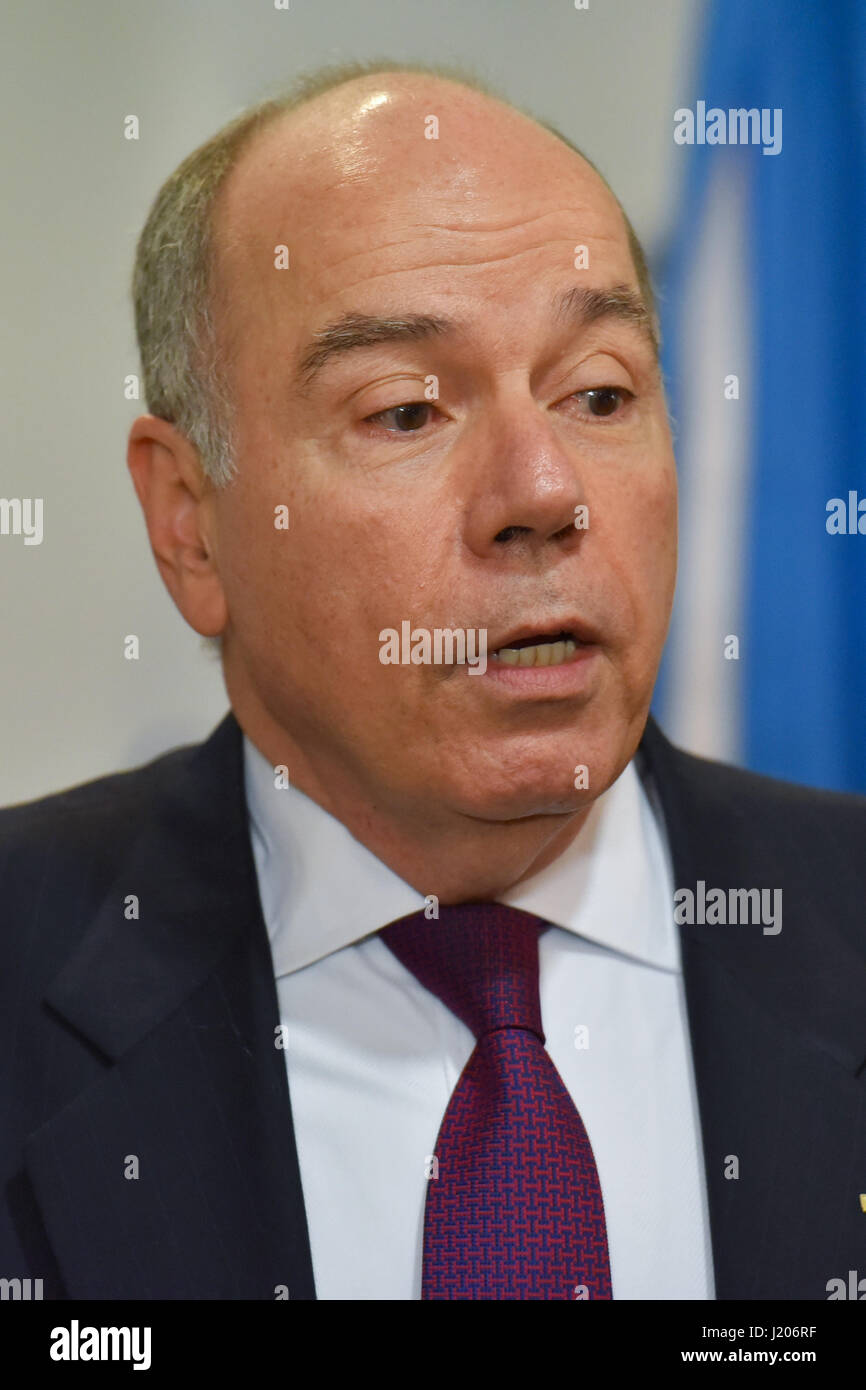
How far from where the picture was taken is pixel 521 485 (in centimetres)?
137

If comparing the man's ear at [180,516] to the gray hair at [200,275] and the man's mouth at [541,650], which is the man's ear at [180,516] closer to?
the gray hair at [200,275]

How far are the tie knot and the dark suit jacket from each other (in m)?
0.17

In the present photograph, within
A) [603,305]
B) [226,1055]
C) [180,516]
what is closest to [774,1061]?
[226,1055]

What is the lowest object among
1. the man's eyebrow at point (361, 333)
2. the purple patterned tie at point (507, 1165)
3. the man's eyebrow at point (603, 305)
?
the purple patterned tie at point (507, 1165)

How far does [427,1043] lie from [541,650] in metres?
0.44

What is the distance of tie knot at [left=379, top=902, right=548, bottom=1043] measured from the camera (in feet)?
4.76

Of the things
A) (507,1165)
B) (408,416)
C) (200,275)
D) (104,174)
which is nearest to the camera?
(507,1165)

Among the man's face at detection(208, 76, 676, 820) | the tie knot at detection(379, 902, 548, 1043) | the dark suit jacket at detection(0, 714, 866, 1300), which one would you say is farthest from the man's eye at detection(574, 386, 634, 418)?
the tie knot at detection(379, 902, 548, 1043)

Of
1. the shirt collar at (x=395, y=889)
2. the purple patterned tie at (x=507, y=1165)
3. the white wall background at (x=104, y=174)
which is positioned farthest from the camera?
the white wall background at (x=104, y=174)

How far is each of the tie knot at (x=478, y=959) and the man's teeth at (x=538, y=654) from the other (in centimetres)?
28

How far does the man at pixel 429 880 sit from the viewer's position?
4.53 ft

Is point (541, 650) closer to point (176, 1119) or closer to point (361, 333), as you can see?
point (361, 333)

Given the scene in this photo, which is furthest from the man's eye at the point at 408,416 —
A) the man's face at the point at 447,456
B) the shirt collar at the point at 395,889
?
the shirt collar at the point at 395,889
